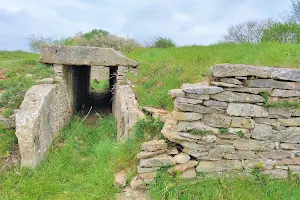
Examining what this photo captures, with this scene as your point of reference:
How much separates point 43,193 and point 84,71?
7329 millimetres

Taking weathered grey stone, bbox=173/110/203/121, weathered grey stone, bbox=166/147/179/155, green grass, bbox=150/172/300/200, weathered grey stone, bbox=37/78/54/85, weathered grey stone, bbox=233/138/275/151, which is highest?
weathered grey stone, bbox=173/110/203/121

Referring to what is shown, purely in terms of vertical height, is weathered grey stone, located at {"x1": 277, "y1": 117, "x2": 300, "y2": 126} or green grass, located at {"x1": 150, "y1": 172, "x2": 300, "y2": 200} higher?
weathered grey stone, located at {"x1": 277, "y1": 117, "x2": 300, "y2": 126}

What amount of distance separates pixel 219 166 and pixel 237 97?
893mm

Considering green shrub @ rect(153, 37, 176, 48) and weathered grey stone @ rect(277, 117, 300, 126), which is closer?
weathered grey stone @ rect(277, 117, 300, 126)

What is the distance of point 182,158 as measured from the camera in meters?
3.12

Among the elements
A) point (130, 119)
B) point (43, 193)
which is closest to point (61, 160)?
point (43, 193)

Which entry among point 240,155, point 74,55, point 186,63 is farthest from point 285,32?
point 240,155

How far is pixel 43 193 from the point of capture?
3.84 metres

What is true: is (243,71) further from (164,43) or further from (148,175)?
(164,43)

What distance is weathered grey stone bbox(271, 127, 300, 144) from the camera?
316 centimetres

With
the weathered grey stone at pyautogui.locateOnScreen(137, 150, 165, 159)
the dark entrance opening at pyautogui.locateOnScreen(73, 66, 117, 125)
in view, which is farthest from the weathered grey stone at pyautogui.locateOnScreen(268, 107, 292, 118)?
the dark entrance opening at pyautogui.locateOnScreen(73, 66, 117, 125)

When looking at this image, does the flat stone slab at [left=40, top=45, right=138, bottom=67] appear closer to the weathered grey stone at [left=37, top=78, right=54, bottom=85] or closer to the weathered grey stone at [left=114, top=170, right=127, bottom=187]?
the weathered grey stone at [left=37, top=78, right=54, bottom=85]

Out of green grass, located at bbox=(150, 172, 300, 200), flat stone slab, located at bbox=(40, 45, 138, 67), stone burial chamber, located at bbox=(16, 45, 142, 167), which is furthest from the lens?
flat stone slab, located at bbox=(40, 45, 138, 67)

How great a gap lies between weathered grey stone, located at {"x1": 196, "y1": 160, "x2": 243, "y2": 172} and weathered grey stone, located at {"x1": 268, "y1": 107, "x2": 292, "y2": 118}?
0.73 m
